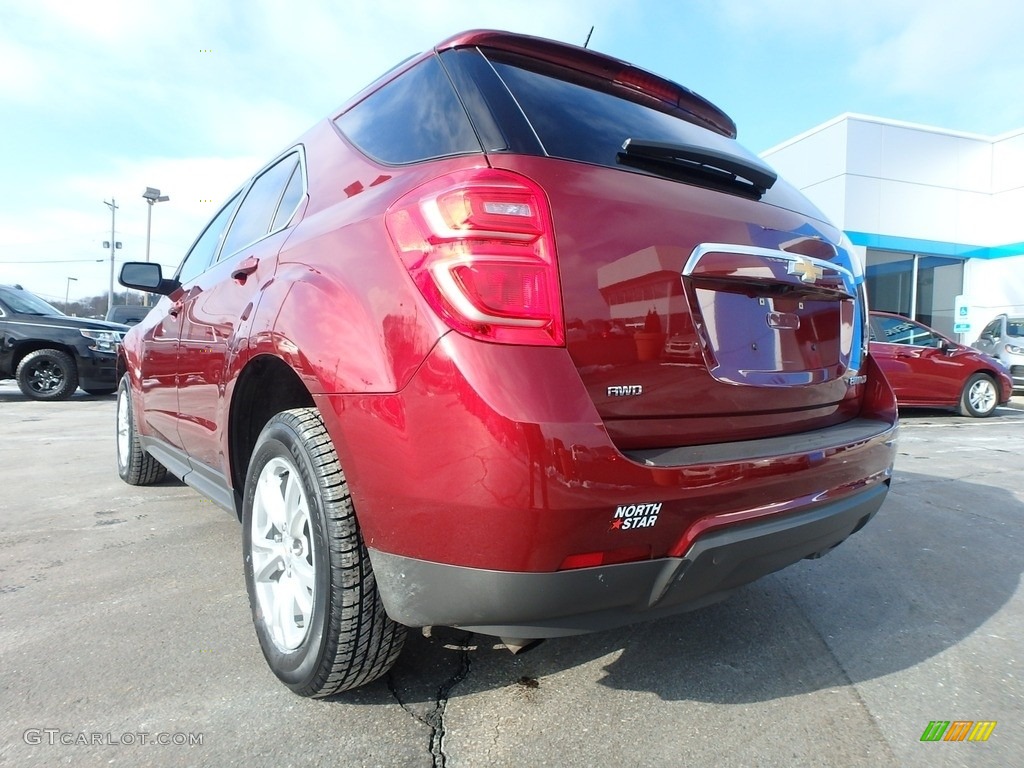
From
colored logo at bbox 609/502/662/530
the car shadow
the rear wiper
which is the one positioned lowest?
the car shadow

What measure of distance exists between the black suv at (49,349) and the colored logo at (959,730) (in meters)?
10.8

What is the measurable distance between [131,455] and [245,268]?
2.77 m

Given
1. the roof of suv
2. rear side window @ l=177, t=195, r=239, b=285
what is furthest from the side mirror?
the roof of suv

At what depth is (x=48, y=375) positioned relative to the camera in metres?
10.1

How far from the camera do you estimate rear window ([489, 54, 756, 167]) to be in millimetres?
1707

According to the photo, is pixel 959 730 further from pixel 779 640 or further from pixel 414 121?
pixel 414 121

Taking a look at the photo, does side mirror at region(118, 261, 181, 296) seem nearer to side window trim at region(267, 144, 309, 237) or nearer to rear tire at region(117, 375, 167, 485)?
rear tire at region(117, 375, 167, 485)

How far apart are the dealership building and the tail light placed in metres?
17.3

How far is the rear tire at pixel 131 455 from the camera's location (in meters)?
4.45

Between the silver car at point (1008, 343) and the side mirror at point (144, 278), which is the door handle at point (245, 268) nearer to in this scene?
the side mirror at point (144, 278)

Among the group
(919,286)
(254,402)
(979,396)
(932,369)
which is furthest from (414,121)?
(919,286)

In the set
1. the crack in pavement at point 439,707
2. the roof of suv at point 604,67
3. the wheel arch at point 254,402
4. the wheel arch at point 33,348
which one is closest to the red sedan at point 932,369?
the roof of suv at point 604,67

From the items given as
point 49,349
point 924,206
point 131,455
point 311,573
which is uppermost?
point 924,206

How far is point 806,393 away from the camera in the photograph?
1956 millimetres
